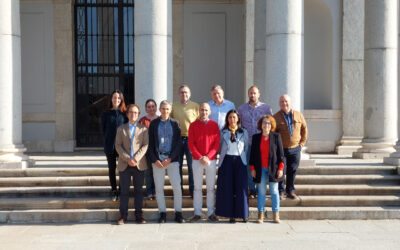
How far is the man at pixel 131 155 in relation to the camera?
8.27m

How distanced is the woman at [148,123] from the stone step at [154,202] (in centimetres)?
18

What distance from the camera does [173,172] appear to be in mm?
8422

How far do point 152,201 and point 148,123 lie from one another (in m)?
1.46

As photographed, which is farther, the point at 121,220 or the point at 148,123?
the point at 148,123

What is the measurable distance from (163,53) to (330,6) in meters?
7.46

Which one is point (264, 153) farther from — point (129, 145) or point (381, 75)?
point (381, 75)

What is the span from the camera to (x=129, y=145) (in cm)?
829

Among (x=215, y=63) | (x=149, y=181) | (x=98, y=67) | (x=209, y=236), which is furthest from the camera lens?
(x=215, y=63)

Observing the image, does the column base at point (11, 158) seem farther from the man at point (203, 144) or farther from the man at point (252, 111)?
the man at point (252, 111)

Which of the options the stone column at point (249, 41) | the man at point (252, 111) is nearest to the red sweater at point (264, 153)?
the man at point (252, 111)

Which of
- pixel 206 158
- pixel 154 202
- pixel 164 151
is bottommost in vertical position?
pixel 154 202

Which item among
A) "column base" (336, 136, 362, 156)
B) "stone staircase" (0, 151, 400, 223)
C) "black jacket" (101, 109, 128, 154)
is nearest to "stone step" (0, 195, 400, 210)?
"stone staircase" (0, 151, 400, 223)

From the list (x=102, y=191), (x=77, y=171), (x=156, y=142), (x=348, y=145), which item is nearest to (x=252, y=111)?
(x=156, y=142)

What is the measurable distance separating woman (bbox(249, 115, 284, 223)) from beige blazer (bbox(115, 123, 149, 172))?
71.9 inches
